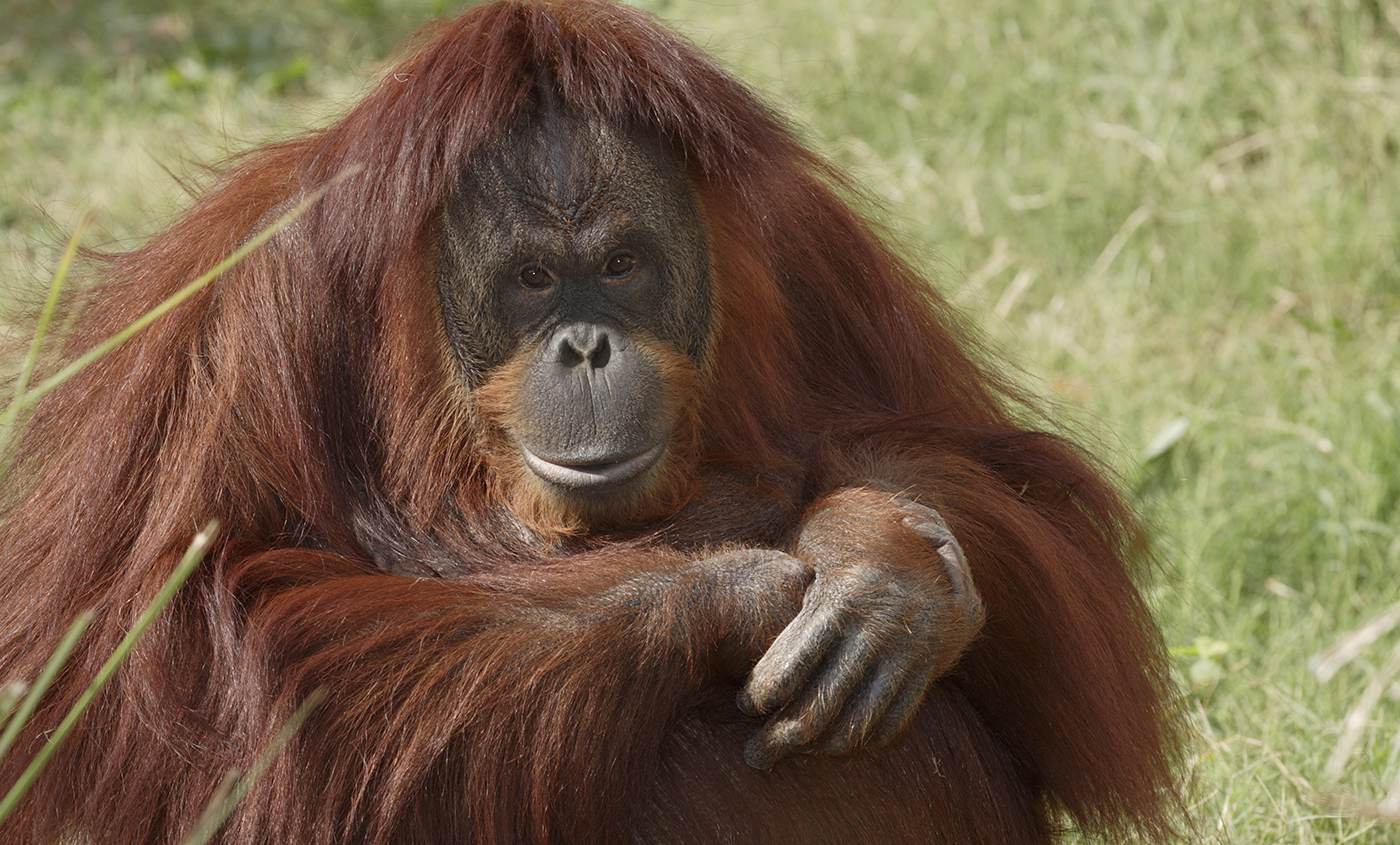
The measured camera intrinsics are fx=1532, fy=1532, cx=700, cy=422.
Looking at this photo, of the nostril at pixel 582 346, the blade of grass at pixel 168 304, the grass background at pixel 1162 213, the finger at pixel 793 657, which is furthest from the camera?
the grass background at pixel 1162 213

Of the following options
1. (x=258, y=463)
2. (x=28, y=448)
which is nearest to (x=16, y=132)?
(x=28, y=448)

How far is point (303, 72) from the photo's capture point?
6355mm

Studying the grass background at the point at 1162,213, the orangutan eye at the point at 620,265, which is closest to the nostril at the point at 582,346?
the orangutan eye at the point at 620,265

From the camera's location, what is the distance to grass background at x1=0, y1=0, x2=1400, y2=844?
3570 millimetres

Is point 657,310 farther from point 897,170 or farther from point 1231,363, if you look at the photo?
point 897,170

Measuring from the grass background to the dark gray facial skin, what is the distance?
114 cm

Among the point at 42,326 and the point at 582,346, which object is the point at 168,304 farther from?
the point at 582,346

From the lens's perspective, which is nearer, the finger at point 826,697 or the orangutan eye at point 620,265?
the finger at point 826,697

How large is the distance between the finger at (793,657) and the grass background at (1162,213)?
3.91ft

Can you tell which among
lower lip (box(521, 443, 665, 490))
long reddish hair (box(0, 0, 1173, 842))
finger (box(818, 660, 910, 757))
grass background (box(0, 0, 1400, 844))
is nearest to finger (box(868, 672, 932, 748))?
finger (box(818, 660, 910, 757))

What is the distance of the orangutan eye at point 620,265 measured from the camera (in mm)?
2229

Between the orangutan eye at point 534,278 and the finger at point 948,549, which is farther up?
the orangutan eye at point 534,278

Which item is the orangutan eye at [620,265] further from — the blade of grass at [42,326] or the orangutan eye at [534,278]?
the blade of grass at [42,326]

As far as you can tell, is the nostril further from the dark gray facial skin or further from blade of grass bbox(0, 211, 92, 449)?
blade of grass bbox(0, 211, 92, 449)
